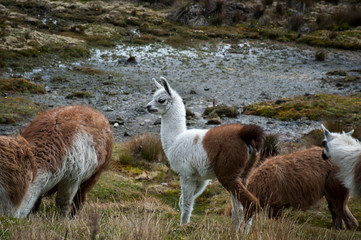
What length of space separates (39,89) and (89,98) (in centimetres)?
164

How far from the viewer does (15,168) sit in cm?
387

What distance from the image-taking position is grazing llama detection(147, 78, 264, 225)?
4664 millimetres

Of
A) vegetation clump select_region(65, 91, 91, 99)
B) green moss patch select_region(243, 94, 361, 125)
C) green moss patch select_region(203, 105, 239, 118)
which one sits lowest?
vegetation clump select_region(65, 91, 91, 99)

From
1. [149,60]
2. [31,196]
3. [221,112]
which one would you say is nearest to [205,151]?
[31,196]

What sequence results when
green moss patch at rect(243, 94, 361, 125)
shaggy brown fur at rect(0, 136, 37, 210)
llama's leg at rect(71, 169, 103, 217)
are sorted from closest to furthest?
shaggy brown fur at rect(0, 136, 37, 210), llama's leg at rect(71, 169, 103, 217), green moss patch at rect(243, 94, 361, 125)

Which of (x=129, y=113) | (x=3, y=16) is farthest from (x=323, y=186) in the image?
(x=3, y=16)

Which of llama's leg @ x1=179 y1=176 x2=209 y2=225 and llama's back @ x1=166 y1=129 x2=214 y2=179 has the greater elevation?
llama's back @ x1=166 y1=129 x2=214 y2=179

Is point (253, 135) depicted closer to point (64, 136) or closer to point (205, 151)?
point (205, 151)

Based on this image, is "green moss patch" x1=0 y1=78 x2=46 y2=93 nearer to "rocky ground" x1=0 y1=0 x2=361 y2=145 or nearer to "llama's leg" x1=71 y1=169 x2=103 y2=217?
"rocky ground" x1=0 y1=0 x2=361 y2=145

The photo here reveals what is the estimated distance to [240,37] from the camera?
20391mm

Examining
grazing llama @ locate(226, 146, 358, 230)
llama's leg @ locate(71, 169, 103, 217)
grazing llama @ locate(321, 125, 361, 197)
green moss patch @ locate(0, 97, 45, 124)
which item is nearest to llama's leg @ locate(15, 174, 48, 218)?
llama's leg @ locate(71, 169, 103, 217)

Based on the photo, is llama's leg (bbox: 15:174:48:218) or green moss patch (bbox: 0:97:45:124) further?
green moss patch (bbox: 0:97:45:124)

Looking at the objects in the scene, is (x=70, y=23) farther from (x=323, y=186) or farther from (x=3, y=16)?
(x=323, y=186)

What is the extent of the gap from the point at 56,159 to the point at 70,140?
28 cm
